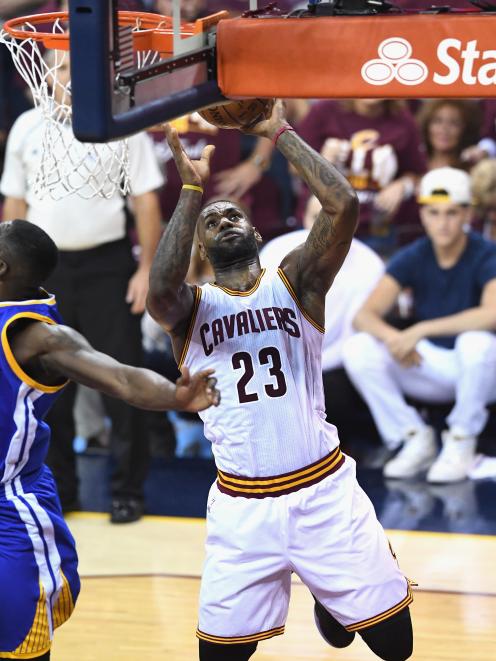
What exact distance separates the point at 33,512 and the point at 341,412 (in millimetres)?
3904

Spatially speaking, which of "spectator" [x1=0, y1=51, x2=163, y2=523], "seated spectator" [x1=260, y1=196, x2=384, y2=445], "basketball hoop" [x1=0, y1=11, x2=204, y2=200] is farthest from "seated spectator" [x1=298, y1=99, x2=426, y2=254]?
"basketball hoop" [x1=0, y1=11, x2=204, y2=200]

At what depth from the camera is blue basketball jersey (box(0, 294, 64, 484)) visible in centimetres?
358

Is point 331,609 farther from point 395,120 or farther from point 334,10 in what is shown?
point 395,120

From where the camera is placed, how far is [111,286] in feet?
21.8

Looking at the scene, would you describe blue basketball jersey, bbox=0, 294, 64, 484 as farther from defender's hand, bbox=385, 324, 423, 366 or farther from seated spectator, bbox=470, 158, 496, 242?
seated spectator, bbox=470, 158, 496, 242

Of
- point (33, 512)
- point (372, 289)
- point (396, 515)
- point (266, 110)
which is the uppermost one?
point (266, 110)

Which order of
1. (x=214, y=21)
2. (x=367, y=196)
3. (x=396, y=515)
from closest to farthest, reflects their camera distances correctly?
(x=214, y=21), (x=396, y=515), (x=367, y=196)

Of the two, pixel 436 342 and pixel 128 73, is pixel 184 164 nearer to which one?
pixel 128 73

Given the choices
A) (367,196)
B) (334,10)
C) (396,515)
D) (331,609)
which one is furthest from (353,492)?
(367,196)

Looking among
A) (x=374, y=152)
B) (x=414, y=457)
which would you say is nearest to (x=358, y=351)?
(x=414, y=457)

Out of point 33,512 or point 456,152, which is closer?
point 33,512

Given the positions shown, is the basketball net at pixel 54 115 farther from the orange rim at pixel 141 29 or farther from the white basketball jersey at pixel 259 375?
the white basketball jersey at pixel 259 375

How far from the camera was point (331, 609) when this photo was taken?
159 inches

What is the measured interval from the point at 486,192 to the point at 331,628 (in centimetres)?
396
